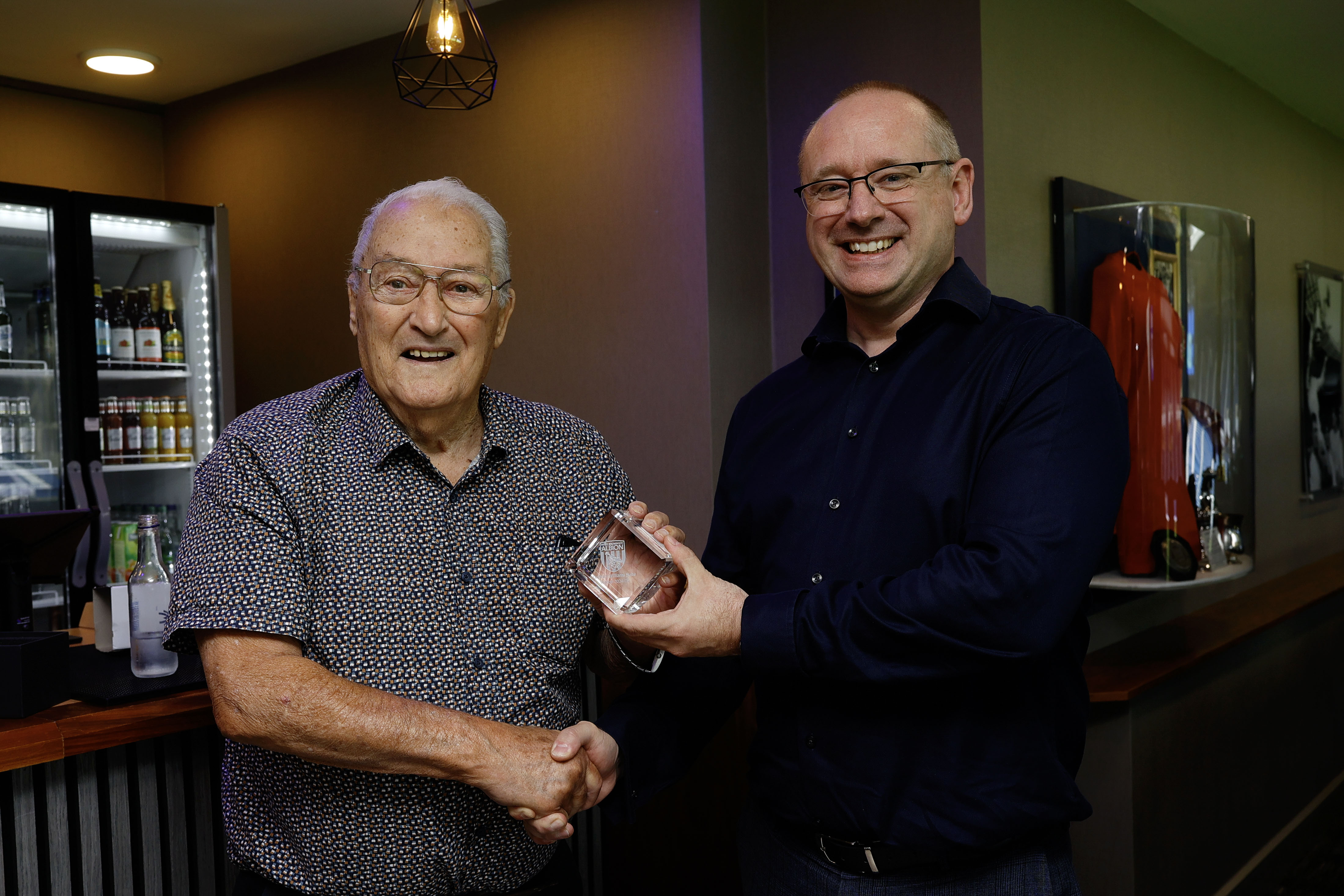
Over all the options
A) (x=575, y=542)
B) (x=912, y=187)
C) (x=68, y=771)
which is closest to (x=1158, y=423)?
(x=912, y=187)

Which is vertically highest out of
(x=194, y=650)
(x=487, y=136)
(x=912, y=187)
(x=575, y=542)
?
(x=487, y=136)

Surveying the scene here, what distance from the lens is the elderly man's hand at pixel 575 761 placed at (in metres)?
1.35

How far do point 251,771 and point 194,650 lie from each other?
0.62ft

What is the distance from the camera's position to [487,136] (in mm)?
3752

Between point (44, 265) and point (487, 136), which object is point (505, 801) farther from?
point (44, 265)

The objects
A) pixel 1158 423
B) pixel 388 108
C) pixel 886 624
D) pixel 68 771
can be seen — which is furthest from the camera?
pixel 388 108

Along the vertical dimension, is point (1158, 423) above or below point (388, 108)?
below

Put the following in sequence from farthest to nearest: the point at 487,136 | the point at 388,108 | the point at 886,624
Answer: the point at 388,108 < the point at 487,136 < the point at 886,624

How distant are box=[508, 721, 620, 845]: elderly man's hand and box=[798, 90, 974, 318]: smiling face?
721 millimetres

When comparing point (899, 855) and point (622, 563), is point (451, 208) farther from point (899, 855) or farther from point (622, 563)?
point (899, 855)

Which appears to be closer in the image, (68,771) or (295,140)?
(68,771)

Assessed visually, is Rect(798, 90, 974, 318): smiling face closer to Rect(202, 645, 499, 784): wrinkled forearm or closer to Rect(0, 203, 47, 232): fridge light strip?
Rect(202, 645, 499, 784): wrinkled forearm

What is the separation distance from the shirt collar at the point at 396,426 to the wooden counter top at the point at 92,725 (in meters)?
0.67

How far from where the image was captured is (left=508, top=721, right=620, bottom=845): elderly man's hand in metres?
1.35
